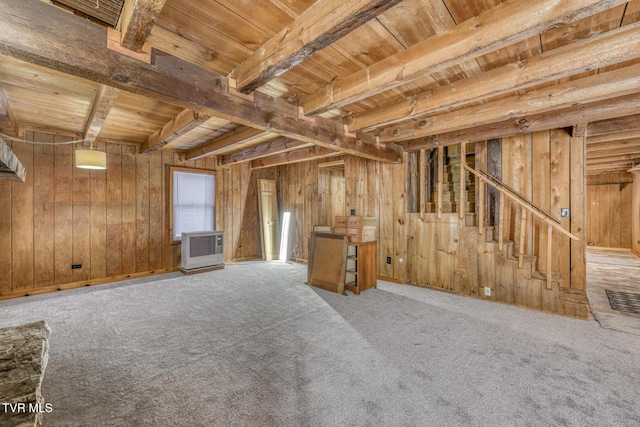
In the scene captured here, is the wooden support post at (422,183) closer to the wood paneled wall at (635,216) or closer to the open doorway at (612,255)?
the open doorway at (612,255)

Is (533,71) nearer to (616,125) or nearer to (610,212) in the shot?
(616,125)

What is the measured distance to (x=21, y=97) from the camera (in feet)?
8.94

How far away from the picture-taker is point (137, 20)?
1.32 metres

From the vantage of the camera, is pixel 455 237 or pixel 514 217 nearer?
pixel 514 217

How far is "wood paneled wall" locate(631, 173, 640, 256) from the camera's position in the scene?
6.97 metres

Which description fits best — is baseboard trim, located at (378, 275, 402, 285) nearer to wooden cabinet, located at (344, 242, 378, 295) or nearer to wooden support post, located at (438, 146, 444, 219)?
wooden cabinet, located at (344, 242, 378, 295)

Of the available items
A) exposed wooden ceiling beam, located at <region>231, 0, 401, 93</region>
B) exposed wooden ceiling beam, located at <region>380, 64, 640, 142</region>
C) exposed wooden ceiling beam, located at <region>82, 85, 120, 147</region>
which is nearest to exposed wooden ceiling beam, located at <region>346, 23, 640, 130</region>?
exposed wooden ceiling beam, located at <region>380, 64, 640, 142</region>

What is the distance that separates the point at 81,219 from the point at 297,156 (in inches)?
149

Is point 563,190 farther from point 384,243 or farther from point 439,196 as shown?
point 384,243

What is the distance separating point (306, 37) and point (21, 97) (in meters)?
3.26

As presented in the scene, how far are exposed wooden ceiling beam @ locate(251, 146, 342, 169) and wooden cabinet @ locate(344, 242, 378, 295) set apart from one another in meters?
1.59

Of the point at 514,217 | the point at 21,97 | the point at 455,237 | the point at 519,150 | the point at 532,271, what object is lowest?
the point at 532,271

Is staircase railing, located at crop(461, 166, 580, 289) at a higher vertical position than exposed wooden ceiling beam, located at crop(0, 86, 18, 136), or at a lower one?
lower

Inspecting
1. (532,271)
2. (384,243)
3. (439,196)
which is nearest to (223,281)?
(384,243)
